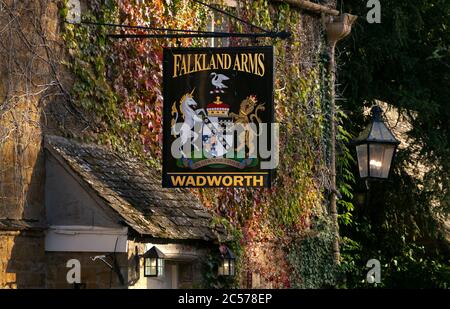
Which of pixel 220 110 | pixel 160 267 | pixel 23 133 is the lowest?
pixel 160 267

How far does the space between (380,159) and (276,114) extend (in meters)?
4.79

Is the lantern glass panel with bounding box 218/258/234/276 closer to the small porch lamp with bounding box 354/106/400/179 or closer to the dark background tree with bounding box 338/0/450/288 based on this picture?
the small porch lamp with bounding box 354/106/400/179

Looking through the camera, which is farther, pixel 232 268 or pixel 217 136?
pixel 232 268

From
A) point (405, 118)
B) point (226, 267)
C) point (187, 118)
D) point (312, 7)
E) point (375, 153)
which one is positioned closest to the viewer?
point (375, 153)

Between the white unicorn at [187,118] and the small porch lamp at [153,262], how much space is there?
1297mm

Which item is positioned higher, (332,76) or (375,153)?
(332,76)

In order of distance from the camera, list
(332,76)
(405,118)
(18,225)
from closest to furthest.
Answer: (18,225) → (332,76) → (405,118)

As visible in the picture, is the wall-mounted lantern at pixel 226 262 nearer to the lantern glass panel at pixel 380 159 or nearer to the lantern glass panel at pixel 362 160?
the lantern glass panel at pixel 362 160

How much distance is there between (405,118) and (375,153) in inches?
410

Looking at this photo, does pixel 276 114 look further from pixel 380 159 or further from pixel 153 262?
pixel 153 262

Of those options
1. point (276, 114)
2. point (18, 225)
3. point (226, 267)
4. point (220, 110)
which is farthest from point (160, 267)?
point (276, 114)

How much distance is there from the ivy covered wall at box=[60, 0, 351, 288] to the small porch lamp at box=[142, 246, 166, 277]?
1.63 meters

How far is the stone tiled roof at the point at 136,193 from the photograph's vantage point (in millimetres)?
13969

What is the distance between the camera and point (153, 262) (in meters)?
14.0
